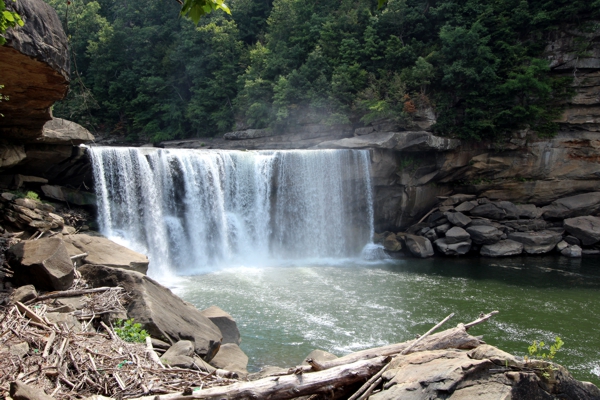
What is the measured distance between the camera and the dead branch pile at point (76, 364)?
3932 millimetres

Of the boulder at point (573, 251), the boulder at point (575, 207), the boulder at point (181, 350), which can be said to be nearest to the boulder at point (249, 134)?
the boulder at point (575, 207)

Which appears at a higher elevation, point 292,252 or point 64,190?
point 64,190

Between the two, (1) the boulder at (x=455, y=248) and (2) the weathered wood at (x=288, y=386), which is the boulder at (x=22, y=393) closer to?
(2) the weathered wood at (x=288, y=386)

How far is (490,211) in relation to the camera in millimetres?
18812

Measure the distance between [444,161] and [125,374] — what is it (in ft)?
56.8

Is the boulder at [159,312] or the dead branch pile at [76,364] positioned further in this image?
the boulder at [159,312]

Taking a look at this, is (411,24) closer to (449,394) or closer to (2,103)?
(2,103)

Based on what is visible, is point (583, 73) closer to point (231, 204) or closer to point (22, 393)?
point (231, 204)

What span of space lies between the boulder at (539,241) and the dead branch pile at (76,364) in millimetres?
16695

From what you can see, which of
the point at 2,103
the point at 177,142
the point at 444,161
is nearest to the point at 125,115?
the point at 177,142

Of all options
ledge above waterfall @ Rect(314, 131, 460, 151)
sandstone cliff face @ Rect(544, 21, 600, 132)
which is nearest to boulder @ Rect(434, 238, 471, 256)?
ledge above waterfall @ Rect(314, 131, 460, 151)

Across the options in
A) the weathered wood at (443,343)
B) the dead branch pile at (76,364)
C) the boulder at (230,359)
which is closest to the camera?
the dead branch pile at (76,364)

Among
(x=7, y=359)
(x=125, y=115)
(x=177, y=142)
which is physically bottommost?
(x=7, y=359)

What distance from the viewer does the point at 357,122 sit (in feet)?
72.9
